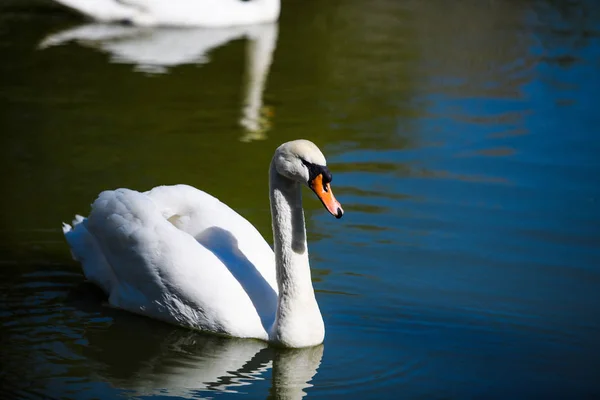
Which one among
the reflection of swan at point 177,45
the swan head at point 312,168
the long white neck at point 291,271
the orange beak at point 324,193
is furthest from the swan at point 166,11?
the orange beak at point 324,193

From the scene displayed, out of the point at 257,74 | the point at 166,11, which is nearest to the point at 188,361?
the point at 257,74

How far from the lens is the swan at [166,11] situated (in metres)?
17.6

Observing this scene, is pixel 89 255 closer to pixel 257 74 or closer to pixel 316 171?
pixel 316 171

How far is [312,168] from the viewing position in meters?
6.23

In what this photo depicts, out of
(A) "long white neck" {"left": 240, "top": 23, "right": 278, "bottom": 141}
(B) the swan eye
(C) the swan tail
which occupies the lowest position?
(C) the swan tail

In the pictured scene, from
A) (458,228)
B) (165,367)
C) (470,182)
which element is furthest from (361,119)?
(165,367)

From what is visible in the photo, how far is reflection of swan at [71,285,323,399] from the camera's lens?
20.2 ft

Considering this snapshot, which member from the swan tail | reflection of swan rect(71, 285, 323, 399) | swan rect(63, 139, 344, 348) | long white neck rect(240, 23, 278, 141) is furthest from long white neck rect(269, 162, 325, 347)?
long white neck rect(240, 23, 278, 141)

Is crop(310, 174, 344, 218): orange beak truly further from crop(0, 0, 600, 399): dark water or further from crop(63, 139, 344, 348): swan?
crop(0, 0, 600, 399): dark water

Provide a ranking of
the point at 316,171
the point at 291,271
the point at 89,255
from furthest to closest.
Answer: the point at 89,255
the point at 291,271
the point at 316,171

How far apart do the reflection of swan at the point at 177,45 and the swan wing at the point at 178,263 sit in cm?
515

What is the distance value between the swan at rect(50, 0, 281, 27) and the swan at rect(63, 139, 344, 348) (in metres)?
10.5

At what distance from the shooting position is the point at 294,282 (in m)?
6.55

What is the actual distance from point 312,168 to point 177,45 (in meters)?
10.5
